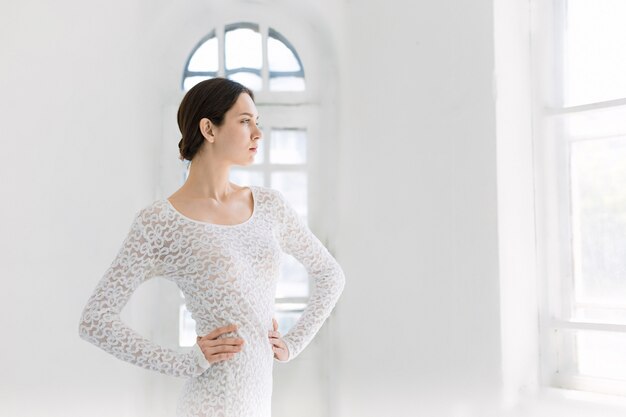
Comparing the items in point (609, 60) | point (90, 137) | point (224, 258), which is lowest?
point (224, 258)

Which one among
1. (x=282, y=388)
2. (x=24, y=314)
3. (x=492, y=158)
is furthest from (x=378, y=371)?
(x=24, y=314)

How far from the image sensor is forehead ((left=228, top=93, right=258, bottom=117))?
5.87ft

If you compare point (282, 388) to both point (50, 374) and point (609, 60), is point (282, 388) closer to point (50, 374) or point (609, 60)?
point (50, 374)

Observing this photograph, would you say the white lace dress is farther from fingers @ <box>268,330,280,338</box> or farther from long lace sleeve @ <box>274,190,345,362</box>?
long lace sleeve @ <box>274,190,345,362</box>

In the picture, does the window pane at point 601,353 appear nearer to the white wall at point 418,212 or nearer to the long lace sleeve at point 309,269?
the white wall at point 418,212

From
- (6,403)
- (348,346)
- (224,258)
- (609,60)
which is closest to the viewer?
(224,258)

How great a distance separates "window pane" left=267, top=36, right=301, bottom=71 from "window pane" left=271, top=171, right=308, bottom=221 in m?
0.44

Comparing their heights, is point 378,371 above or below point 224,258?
below

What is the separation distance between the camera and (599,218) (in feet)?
6.99

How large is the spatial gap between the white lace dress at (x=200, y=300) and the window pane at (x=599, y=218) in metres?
1.07

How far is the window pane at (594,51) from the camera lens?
2109mm

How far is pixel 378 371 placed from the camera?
250cm

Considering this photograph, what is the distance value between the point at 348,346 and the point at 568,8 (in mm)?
1453

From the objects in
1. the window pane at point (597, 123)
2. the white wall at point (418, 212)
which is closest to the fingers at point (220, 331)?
the white wall at point (418, 212)
